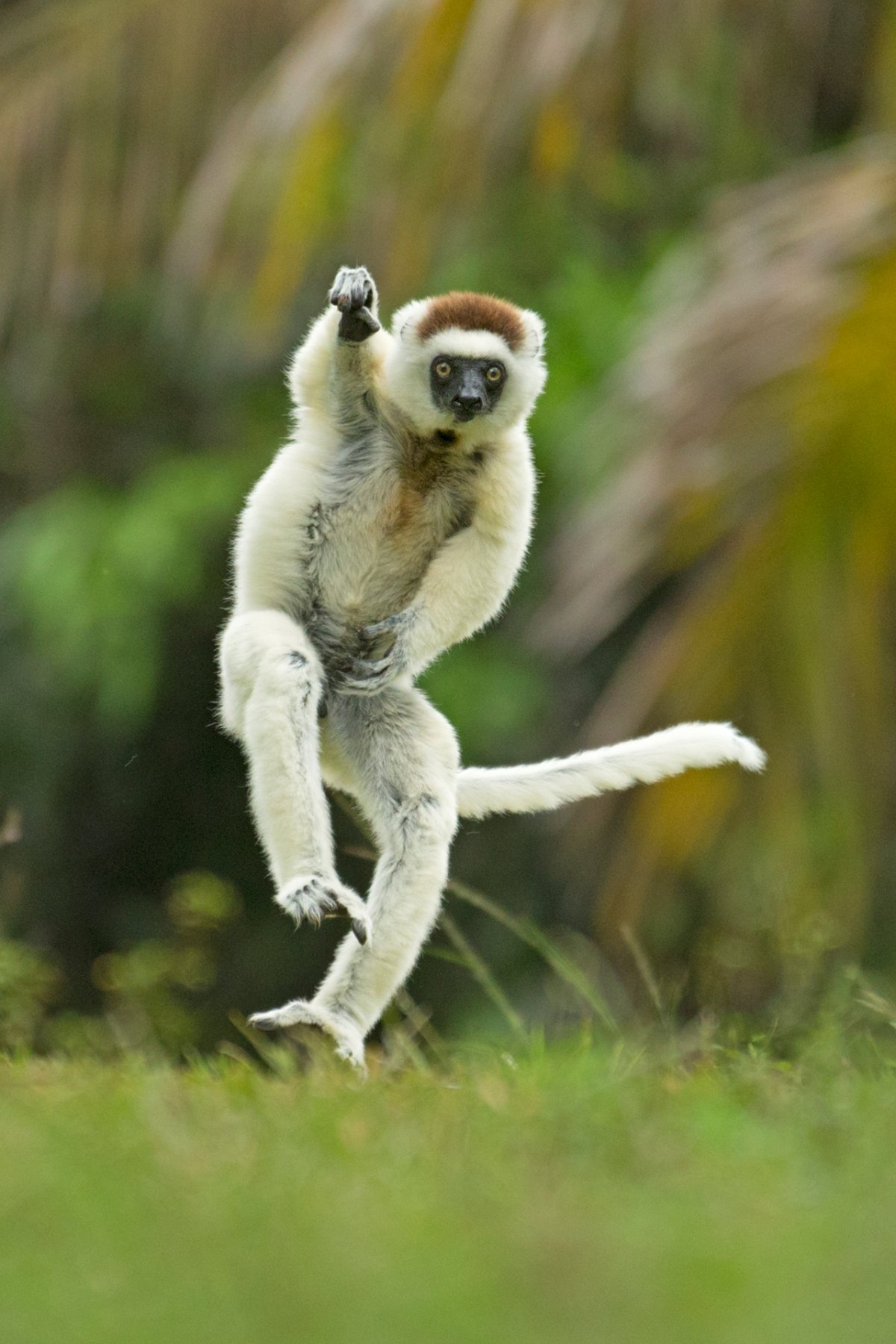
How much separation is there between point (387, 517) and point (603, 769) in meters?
0.98

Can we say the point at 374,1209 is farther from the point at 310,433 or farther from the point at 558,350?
the point at 558,350

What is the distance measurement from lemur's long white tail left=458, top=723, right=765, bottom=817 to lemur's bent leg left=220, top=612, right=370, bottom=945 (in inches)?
30.6

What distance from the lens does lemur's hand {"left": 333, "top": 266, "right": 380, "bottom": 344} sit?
16.2ft

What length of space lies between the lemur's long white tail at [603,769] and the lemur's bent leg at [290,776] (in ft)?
2.55

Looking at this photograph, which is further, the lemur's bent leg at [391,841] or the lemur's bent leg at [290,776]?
the lemur's bent leg at [391,841]

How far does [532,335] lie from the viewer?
5.45 m

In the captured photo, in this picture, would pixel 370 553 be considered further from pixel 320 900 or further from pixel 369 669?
pixel 320 900

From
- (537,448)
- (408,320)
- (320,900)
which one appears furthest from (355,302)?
(537,448)

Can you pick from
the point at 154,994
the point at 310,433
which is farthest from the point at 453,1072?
the point at 154,994

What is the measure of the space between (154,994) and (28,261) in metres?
4.75

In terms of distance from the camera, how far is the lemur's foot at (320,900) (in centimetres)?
459

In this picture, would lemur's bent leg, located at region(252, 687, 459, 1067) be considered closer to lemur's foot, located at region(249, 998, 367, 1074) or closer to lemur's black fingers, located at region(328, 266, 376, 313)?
lemur's foot, located at region(249, 998, 367, 1074)

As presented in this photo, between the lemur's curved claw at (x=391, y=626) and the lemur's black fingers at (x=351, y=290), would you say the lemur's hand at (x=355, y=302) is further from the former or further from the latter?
the lemur's curved claw at (x=391, y=626)

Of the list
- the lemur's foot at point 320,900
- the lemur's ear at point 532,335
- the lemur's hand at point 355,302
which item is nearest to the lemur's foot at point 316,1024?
the lemur's foot at point 320,900
